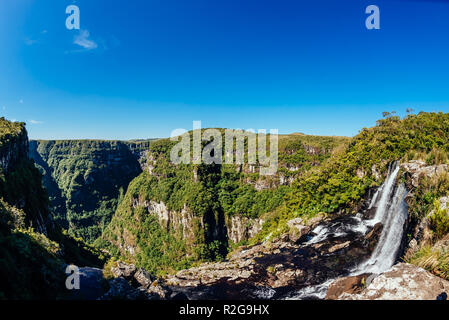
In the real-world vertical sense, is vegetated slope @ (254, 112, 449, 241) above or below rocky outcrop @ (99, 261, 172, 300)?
above

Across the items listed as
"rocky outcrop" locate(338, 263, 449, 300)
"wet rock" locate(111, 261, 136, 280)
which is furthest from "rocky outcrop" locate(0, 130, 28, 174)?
"rocky outcrop" locate(338, 263, 449, 300)

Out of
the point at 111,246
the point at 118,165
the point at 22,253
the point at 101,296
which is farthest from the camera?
the point at 118,165

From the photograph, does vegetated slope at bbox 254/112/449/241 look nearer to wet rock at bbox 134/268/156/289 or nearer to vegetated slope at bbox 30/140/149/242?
wet rock at bbox 134/268/156/289

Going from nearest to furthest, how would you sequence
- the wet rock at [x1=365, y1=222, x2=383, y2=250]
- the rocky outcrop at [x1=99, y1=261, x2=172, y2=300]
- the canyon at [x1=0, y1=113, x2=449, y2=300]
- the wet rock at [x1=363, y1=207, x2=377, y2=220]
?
the canyon at [x1=0, y1=113, x2=449, y2=300], the rocky outcrop at [x1=99, y1=261, x2=172, y2=300], the wet rock at [x1=365, y1=222, x2=383, y2=250], the wet rock at [x1=363, y1=207, x2=377, y2=220]

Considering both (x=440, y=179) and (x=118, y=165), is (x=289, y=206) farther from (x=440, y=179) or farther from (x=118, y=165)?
(x=118, y=165)

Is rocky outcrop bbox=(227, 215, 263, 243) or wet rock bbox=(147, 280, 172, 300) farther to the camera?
rocky outcrop bbox=(227, 215, 263, 243)
